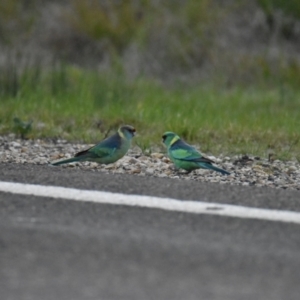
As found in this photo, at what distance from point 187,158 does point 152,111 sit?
366cm

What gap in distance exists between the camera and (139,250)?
4250 mm

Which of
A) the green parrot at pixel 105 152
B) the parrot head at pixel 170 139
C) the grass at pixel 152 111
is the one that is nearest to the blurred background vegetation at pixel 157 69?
the grass at pixel 152 111

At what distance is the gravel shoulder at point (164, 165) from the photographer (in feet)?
21.4

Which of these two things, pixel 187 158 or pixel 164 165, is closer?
pixel 187 158

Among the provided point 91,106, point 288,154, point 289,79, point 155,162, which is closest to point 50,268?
point 155,162

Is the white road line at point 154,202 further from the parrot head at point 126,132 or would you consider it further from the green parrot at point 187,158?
the parrot head at point 126,132

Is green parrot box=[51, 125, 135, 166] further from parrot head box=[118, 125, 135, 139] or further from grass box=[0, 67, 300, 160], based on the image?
grass box=[0, 67, 300, 160]

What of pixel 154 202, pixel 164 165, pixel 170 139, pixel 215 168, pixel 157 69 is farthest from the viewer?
pixel 157 69

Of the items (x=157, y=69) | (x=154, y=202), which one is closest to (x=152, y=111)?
(x=157, y=69)

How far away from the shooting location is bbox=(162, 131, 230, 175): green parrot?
631 cm

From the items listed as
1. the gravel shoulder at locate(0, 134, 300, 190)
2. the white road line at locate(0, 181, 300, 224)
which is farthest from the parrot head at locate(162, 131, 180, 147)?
the white road line at locate(0, 181, 300, 224)

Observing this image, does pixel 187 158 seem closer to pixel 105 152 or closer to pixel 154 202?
pixel 105 152

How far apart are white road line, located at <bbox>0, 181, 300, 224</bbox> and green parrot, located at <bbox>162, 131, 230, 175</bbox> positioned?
114 centimetres

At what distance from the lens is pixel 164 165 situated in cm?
700
